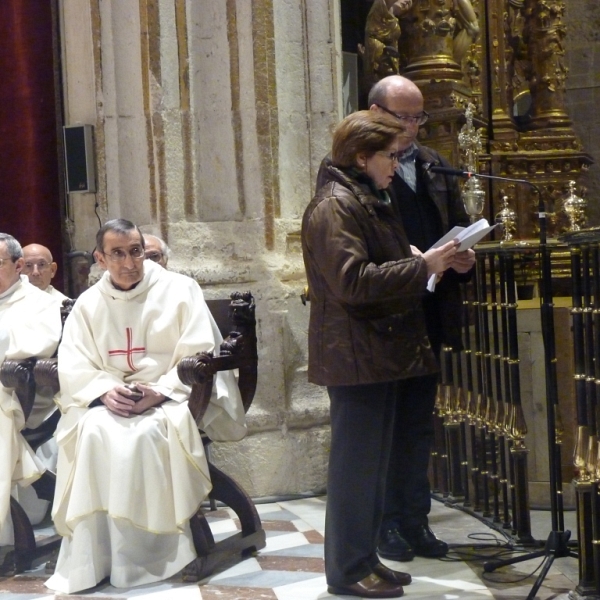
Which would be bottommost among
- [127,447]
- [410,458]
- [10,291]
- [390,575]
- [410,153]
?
[390,575]

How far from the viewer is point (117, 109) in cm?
571

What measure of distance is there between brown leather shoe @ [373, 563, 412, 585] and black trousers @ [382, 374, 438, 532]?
423mm

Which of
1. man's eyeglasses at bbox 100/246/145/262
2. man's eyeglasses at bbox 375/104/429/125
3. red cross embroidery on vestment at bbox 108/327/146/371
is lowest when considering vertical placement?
red cross embroidery on vestment at bbox 108/327/146/371

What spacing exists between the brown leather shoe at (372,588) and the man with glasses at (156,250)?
204cm

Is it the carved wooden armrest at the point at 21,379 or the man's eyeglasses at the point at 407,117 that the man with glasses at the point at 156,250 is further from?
the man's eyeglasses at the point at 407,117

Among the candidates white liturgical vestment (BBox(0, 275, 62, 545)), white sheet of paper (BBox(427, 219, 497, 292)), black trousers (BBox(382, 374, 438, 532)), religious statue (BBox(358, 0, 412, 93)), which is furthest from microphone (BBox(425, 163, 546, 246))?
religious statue (BBox(358, 0, 412, 93))

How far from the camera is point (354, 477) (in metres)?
3.63

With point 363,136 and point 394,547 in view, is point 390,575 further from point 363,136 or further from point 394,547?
point 363,136

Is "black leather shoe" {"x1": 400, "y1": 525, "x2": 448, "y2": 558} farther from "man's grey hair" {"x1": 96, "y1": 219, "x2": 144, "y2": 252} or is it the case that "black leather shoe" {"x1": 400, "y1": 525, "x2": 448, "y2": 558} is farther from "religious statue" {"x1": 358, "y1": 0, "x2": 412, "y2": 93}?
"religious statue" {"x1": 358, "y1": 0, "x2": 412, "y2": 93}

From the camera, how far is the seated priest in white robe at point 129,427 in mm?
4121

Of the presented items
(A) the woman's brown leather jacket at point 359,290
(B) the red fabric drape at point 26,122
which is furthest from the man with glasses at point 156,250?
(A) the woman's brown leather jacket at point 359,290

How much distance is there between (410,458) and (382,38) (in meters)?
3.04

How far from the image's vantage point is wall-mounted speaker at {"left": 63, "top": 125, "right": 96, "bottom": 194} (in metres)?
5.84

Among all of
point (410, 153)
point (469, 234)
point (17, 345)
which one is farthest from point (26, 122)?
point (469, 234)
